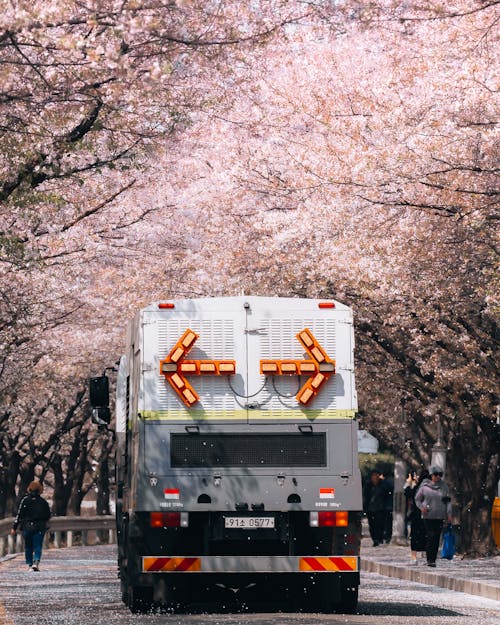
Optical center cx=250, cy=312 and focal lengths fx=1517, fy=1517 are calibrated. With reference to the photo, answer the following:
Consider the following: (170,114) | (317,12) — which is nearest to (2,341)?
(170,114)

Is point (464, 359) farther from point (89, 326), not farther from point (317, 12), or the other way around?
point (317, 12)

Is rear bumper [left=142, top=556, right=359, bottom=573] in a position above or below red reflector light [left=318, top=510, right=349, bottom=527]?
below

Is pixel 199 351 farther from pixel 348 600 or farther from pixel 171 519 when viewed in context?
pixel 348 600

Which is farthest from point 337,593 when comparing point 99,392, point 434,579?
point 434,579

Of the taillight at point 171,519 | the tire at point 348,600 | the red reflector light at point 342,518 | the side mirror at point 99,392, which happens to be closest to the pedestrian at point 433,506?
the tire at point 348,600

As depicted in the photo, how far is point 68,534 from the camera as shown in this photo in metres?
48.2

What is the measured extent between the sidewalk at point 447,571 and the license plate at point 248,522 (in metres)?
5.50

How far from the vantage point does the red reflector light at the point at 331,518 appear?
15.8 metres

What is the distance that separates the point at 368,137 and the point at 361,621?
35.1 feet

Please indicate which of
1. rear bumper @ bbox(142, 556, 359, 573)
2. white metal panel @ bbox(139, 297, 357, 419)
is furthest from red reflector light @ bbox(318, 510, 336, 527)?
white metal panel @ bbox(139, 297, 357, 419)

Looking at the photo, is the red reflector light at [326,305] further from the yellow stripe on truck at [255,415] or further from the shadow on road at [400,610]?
the shadow on road at [400,610]

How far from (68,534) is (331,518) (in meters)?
33.5

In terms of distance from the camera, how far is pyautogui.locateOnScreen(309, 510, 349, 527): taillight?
1577cm

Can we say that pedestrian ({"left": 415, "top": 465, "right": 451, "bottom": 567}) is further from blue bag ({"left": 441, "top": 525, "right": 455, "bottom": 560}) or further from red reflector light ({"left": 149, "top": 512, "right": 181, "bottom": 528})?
red reflector light ({"left": 149, "top": 512, "right": 181, "bottom": 528})
